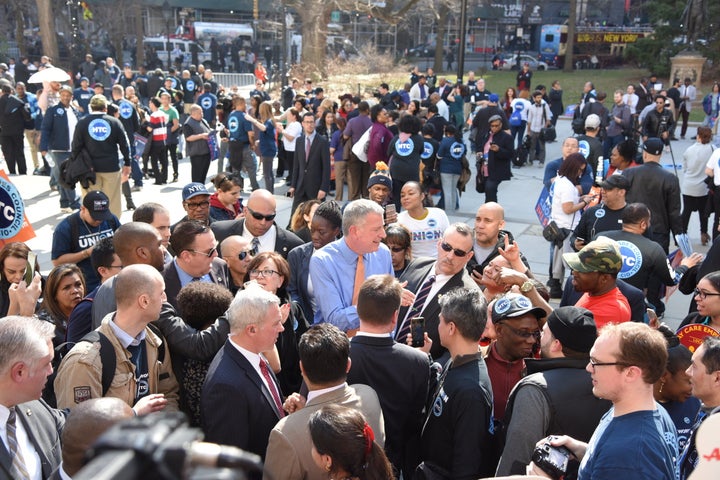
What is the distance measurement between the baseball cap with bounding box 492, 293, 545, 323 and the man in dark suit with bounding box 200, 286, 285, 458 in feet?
4.09

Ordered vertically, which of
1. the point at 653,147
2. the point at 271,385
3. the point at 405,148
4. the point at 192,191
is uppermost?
the point at 653,147

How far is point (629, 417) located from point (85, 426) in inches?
84.4

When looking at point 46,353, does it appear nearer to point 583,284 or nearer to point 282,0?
point 583,284

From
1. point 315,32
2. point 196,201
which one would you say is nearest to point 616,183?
point 196,201

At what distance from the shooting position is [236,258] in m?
5.38

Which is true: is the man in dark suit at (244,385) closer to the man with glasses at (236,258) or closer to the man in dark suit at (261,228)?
the man with glasses at (236,258)

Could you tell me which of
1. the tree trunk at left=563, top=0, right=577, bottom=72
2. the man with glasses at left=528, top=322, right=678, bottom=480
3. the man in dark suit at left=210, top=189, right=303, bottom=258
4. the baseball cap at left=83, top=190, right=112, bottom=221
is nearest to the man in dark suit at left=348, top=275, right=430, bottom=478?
the man with glasses at left=528, top=322, right=678, bottom=480

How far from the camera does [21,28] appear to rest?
35281mm

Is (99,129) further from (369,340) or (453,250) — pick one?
(369,340)

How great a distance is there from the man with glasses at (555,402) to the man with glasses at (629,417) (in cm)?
20

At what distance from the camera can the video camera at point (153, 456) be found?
926 millimetres

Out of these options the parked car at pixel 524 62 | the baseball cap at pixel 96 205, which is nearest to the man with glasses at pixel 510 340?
the baseball cap at pixel 96 205

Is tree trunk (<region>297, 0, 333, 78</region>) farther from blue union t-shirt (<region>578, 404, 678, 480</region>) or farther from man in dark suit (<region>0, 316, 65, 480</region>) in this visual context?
blue union t-shirt (<region>578, 404, 678, 480</region>)

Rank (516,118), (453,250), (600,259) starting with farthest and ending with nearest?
1. (516,118)
2. (453,250)
3. (600,259)
